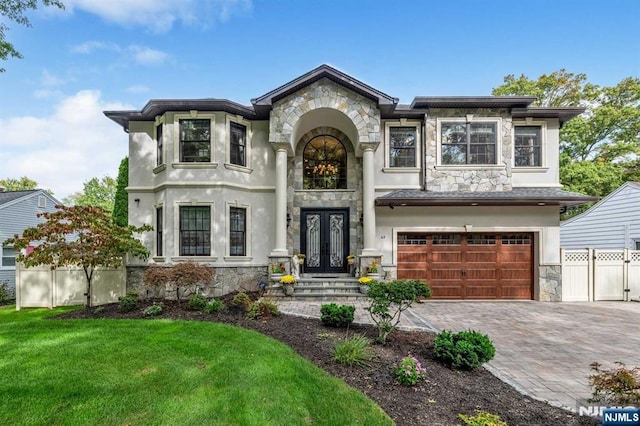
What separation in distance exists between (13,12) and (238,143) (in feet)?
22.4

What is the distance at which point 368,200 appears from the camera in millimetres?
10609

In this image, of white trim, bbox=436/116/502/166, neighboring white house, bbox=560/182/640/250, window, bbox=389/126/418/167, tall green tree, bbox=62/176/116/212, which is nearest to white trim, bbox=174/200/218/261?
window, bbox=389/126/418/167

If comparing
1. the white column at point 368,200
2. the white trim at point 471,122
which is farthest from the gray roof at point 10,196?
the white trim at point 471,122

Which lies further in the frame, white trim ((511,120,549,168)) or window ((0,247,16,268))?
window ((0,247,16,268))

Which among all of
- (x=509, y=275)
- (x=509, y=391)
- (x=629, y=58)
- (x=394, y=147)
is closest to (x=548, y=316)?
(x=509, y=275)

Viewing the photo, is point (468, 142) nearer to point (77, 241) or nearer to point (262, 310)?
point (262, 310)

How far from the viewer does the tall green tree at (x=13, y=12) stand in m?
8.62

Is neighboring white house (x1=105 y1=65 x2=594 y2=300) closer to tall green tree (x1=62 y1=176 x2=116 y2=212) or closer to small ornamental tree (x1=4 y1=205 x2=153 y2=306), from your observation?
small ornamental tree (x1=4 y1=205 x2=153 y2=306)

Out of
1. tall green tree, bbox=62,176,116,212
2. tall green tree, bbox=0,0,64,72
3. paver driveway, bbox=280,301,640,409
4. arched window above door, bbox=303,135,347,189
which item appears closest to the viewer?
paver driveway, bbox=280,301,640,409

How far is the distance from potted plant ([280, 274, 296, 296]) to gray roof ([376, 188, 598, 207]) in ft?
12.5

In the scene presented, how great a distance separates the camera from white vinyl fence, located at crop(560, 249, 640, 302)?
10656 mm

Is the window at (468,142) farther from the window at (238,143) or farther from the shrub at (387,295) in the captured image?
the shrub at (387,295)

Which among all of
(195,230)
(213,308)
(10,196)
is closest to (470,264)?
(213,308)

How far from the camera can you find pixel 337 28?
12.2 m
